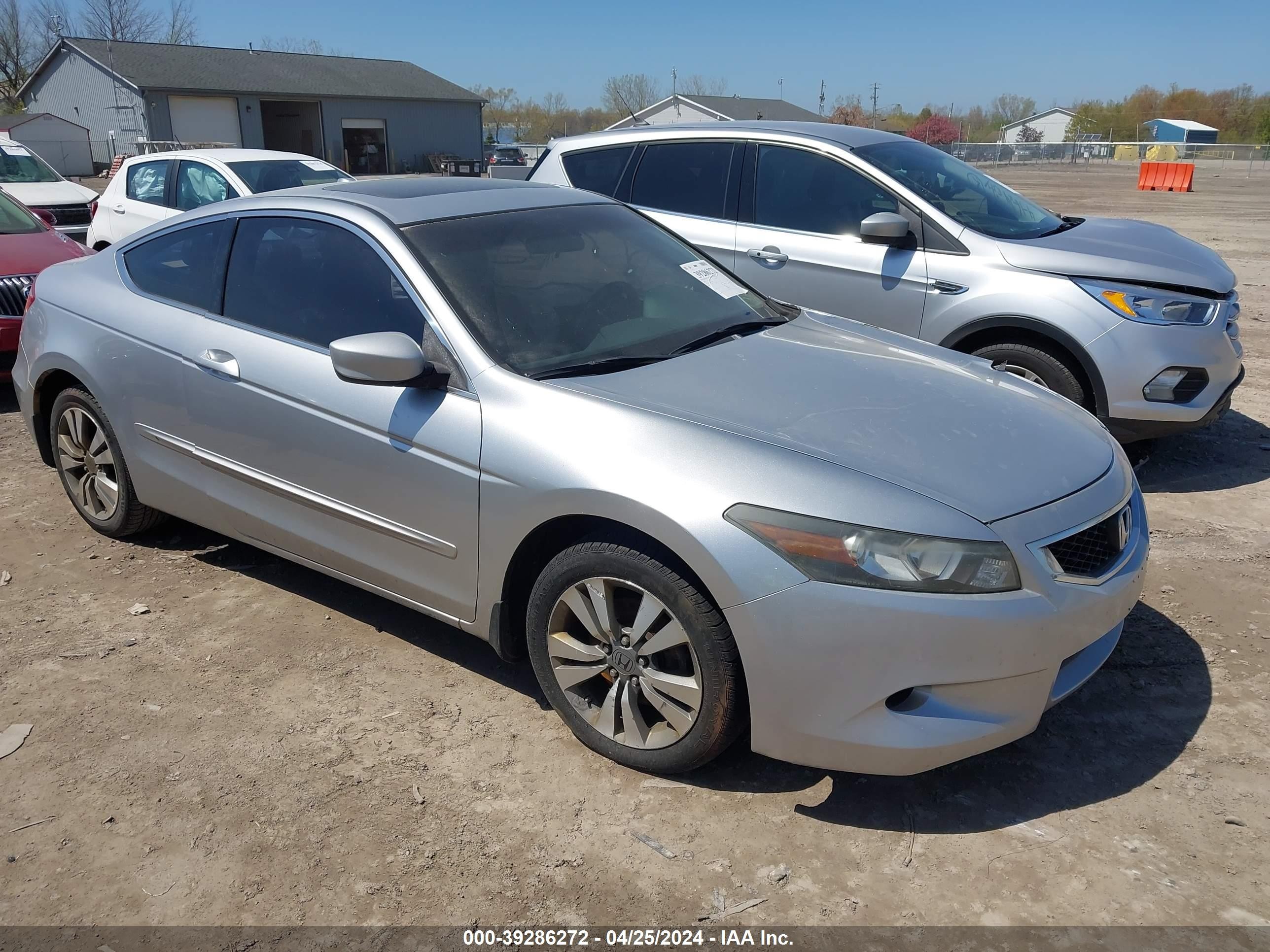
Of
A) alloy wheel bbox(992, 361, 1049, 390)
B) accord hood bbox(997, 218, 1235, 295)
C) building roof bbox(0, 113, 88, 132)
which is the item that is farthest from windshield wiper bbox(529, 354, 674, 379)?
building roof bbox(0, 113, 88, 132)

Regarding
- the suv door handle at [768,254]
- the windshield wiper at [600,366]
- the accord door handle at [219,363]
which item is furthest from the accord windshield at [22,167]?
the windshield wiper at [600,366]

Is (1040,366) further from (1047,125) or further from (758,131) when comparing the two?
(1047,125)

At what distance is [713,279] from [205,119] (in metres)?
49.6

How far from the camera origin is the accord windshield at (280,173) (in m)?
10.3

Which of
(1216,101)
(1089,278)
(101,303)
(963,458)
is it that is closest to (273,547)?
(101,303)

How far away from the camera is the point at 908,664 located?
99.7 inches

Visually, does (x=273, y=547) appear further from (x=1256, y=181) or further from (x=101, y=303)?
(x=1256, y=181)

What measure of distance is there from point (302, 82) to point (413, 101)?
6159mm

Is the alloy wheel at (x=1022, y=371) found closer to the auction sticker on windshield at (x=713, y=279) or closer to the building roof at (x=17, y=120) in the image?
the auction sticker on windshield at (x=713, y=279)

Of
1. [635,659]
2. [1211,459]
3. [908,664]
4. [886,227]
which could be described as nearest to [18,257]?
[886,227]

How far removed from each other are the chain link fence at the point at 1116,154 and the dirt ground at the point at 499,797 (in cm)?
5595

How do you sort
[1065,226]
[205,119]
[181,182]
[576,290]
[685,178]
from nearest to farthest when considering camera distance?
1. [576,290]
2. [1065,226]
3. [685,178]
4. [181,182]
5. [205,119]

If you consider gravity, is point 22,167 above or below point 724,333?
above

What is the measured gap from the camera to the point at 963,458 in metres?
2.84
